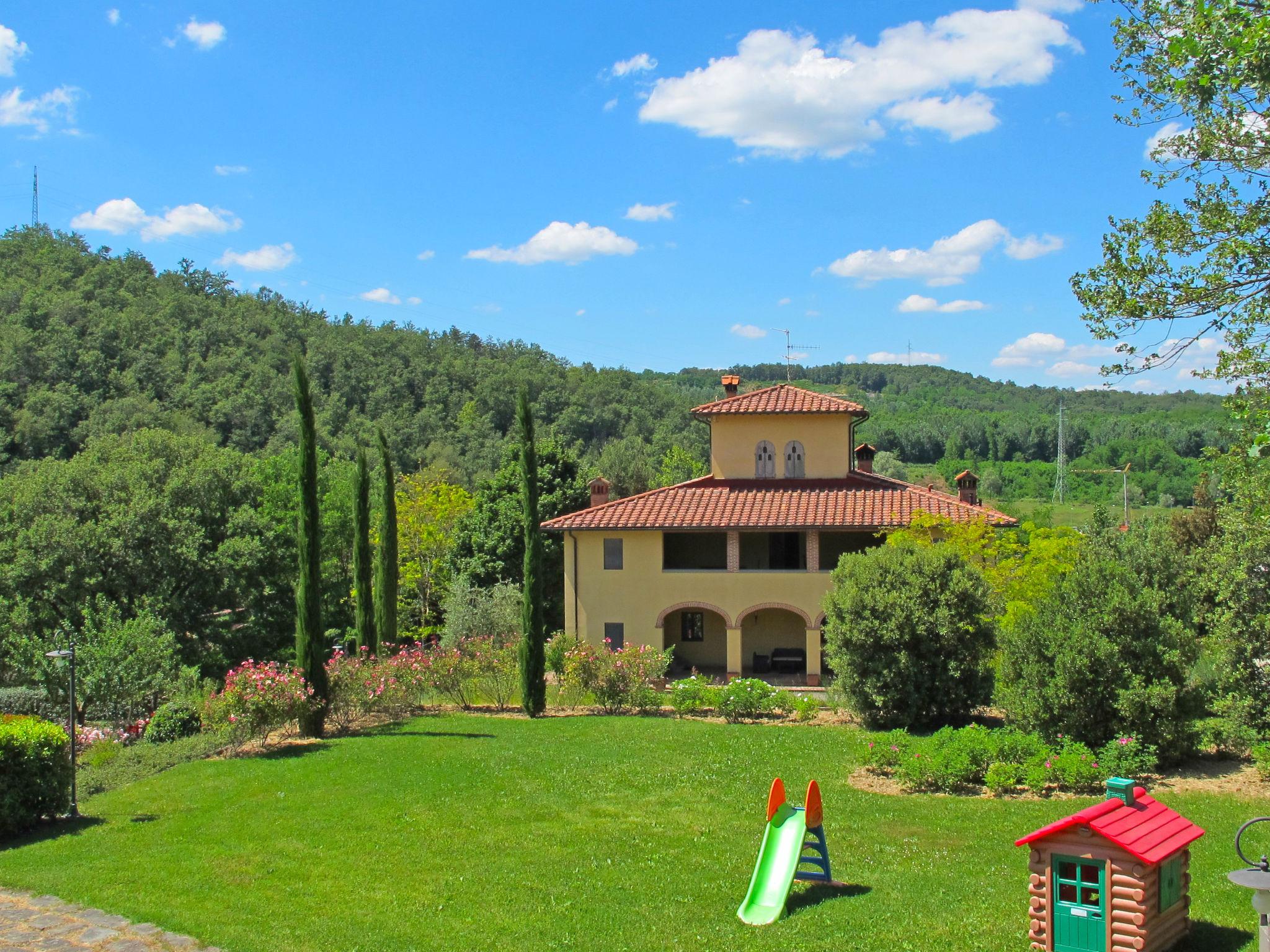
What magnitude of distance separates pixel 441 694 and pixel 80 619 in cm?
1267

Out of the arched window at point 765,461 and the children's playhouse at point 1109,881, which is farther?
the arched window at point 765,461

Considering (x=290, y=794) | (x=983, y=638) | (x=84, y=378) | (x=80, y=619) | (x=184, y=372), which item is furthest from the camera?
(x=184, y=372)

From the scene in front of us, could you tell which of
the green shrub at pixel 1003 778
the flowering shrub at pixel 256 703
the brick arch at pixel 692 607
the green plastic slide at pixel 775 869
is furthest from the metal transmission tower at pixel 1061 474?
the green plastic slide at pixel 775 869

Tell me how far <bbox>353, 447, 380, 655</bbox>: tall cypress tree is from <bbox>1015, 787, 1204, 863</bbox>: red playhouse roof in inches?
773

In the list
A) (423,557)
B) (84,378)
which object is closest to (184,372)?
(84,378)

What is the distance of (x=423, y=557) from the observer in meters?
44.2

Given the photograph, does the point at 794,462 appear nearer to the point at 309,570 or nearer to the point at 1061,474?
the point at 309,570

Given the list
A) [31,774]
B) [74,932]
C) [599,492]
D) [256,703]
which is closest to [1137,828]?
[74,932]

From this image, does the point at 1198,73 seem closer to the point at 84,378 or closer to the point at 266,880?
the point at 266,880

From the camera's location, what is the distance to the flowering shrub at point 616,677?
2214 cm

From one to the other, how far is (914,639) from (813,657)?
8988 mm

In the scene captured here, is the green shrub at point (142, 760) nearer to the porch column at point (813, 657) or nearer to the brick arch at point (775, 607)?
the brick arch at point (775, 607)

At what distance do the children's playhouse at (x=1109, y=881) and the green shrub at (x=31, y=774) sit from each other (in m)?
12.9

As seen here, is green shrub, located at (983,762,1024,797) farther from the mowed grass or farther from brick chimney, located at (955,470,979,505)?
brick chimney, located at (955,470,979,505)
